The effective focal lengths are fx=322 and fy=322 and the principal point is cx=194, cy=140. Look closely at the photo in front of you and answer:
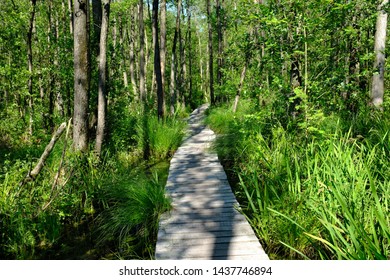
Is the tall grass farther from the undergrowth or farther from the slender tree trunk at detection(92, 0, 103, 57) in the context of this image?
the slender tree trunk at detection(92, 0, 103, 57)

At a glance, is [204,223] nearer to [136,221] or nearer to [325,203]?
[136,221]

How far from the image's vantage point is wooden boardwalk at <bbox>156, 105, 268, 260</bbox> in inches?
140

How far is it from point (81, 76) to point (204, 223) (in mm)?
3479

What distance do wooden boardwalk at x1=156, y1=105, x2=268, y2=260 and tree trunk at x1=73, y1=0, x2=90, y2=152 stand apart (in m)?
1.83

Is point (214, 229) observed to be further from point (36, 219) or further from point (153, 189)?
point (36, 219)

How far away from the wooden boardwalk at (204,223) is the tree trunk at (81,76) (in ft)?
6.02

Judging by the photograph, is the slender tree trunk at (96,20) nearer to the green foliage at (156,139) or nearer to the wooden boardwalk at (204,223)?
the green foliage at (156,139)

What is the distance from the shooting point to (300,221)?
143 inches

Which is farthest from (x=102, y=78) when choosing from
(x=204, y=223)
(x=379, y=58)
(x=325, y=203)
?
(x=379, y=58)

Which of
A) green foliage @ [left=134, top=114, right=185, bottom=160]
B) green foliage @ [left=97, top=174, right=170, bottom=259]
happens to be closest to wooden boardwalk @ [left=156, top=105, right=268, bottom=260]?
green foliage @ [left=97, top=174, right=170, bottom=259]

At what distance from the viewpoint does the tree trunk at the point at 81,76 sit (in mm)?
5680

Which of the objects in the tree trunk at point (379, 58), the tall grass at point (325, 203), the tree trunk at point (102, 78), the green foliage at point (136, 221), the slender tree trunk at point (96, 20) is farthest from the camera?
the tree trunk at point (379, 58)

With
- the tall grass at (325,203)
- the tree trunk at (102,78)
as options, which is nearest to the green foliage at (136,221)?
the tall grass at (325,203)

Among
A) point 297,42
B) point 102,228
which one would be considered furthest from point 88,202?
point 297,42
